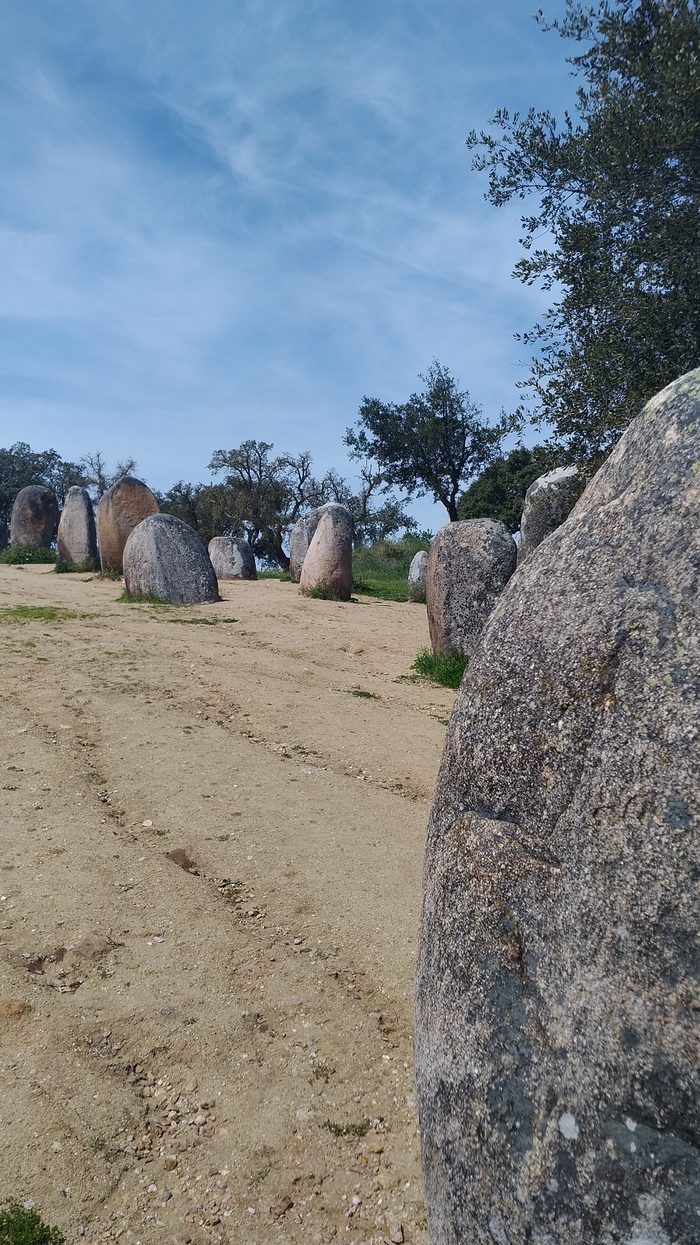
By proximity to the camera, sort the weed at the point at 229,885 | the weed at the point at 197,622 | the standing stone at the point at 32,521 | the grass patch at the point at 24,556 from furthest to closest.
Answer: the standing stone at the point at 32,521 < the grass patch at the point at 24,556 < the weed at the point at 197,622 < the weed at the point at 229,885

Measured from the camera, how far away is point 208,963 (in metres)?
3.39

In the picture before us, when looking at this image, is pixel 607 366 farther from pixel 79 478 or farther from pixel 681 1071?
pixel 79 478

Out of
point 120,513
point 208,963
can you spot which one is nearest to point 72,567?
point 120,513

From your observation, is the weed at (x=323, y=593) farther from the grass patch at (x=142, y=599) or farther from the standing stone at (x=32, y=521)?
the standing stone at (x=32, y=521)

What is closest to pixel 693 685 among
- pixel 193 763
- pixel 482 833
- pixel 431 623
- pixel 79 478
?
pixel 482 833

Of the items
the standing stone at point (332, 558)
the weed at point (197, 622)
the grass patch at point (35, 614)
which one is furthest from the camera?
the standing stone at point (332, 558)

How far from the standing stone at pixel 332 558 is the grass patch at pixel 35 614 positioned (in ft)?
18.6

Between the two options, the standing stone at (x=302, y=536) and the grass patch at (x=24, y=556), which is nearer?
the standing stone at (x=302, y=536)

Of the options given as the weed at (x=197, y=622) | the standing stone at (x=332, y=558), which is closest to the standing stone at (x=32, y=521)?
the standing stone at (x=332, y=558)

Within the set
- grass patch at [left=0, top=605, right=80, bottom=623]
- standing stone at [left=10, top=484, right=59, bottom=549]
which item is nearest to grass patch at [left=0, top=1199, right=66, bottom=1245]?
grass patch at [left=0, top=605, right=80, bottom=623]

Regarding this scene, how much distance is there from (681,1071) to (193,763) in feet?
14.7

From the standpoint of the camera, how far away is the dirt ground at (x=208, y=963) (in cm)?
236

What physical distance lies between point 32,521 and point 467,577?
19324mm

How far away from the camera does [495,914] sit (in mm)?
1685
